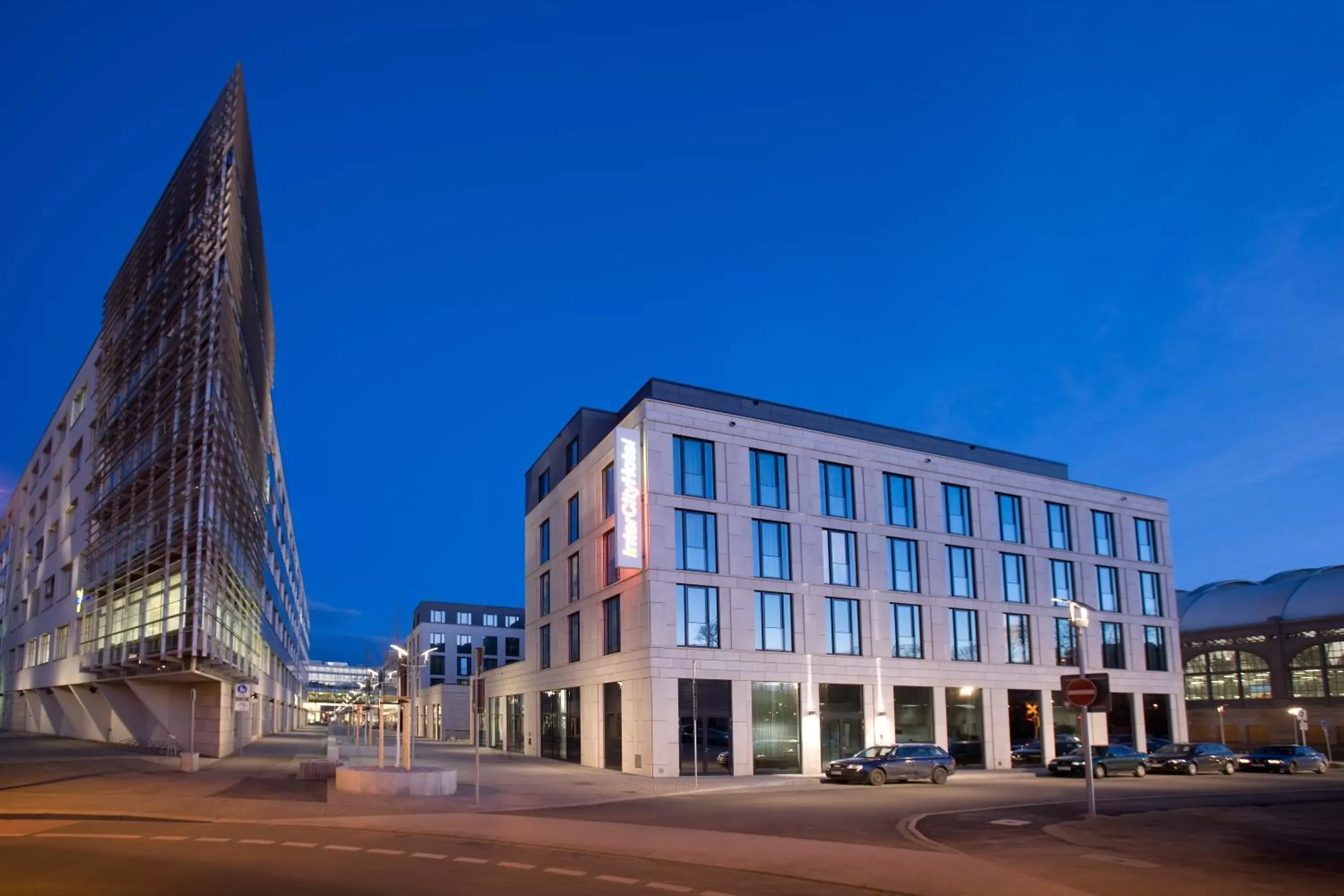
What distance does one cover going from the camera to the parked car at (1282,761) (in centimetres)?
4716

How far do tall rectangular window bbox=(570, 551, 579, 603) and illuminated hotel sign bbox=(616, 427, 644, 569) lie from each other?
10.5 metres

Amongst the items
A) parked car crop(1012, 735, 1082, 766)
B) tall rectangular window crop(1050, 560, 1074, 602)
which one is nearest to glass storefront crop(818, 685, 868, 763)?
parked car crop(1012, 735, 1082, 766)

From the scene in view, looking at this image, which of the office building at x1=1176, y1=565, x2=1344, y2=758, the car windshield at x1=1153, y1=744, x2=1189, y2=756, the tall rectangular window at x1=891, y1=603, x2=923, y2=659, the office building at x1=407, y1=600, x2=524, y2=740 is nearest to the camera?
the car windshield at x1=1153, y1=744, x2=1189, y2=756

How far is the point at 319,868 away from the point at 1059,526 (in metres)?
48.7

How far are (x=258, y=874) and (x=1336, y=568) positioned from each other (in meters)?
92.2

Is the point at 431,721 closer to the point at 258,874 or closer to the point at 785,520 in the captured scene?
the point at 785,520

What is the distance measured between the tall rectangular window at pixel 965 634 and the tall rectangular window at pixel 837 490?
25.5 feet

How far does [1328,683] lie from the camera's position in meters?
77.6

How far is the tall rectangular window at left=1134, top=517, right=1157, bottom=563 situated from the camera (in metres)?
59.6

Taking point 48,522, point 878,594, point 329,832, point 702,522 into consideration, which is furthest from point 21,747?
point 878,594

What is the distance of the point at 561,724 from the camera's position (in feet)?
182

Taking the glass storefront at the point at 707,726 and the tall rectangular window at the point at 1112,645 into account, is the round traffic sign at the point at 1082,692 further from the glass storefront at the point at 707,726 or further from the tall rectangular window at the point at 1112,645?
the tall rectangular window at the point at 1112,645

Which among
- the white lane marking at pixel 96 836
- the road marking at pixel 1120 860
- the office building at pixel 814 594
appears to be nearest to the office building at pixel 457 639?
the office building at pixel 814 594

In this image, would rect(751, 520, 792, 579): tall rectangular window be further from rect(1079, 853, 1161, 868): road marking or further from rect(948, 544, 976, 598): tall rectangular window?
rect(1079, 853, 1161, 868): road marking
